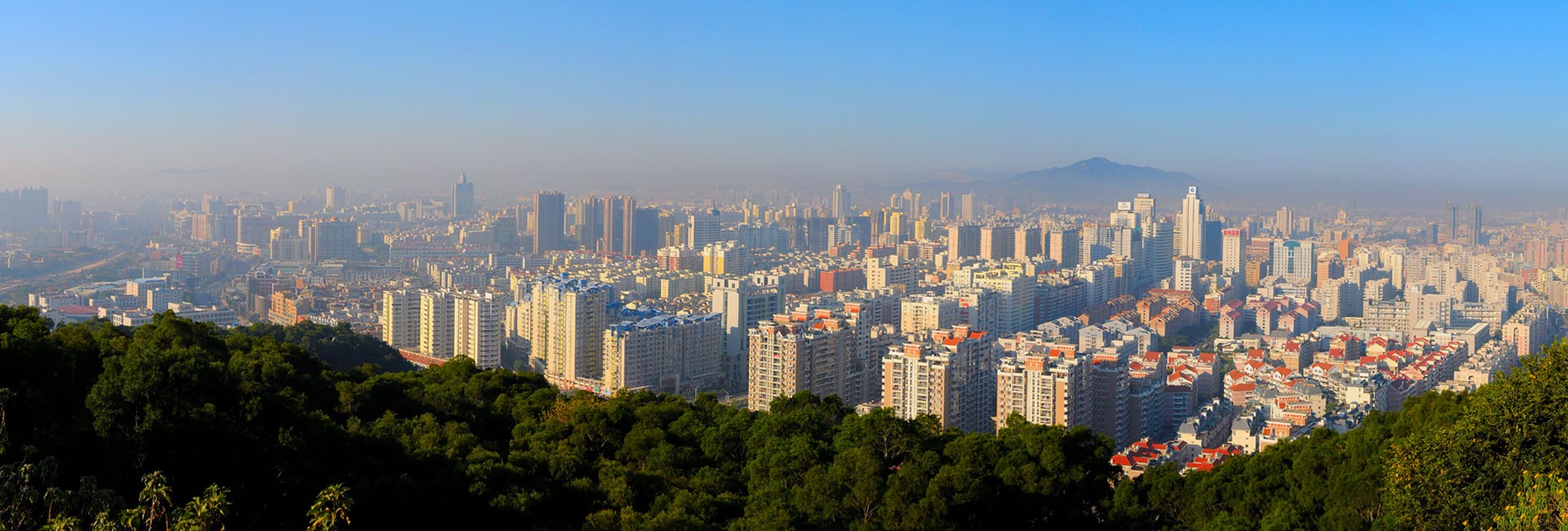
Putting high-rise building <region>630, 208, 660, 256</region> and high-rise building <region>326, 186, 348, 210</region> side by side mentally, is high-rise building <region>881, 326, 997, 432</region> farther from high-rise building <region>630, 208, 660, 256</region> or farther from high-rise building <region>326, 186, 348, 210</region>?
high-rise building <region>326, 186, 348, 210</region>

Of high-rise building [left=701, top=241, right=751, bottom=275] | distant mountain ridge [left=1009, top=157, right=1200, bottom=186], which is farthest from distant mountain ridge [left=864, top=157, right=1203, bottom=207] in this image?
high-rise building [left=701, top=241, right=751, bottom=275]

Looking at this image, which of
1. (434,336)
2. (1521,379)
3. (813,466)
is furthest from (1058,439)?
(434,336)

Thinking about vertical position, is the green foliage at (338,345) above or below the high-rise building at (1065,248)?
below

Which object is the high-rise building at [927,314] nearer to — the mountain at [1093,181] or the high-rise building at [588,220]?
the high-rise building at [588,220]

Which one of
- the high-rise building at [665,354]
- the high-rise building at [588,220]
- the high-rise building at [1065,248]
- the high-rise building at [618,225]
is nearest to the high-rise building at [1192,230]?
the high-rise building at [1065,248]

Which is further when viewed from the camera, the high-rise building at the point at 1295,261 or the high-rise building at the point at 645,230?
the high-rise building at the point at 645,230

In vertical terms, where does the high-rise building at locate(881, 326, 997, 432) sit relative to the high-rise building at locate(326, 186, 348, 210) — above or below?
below
